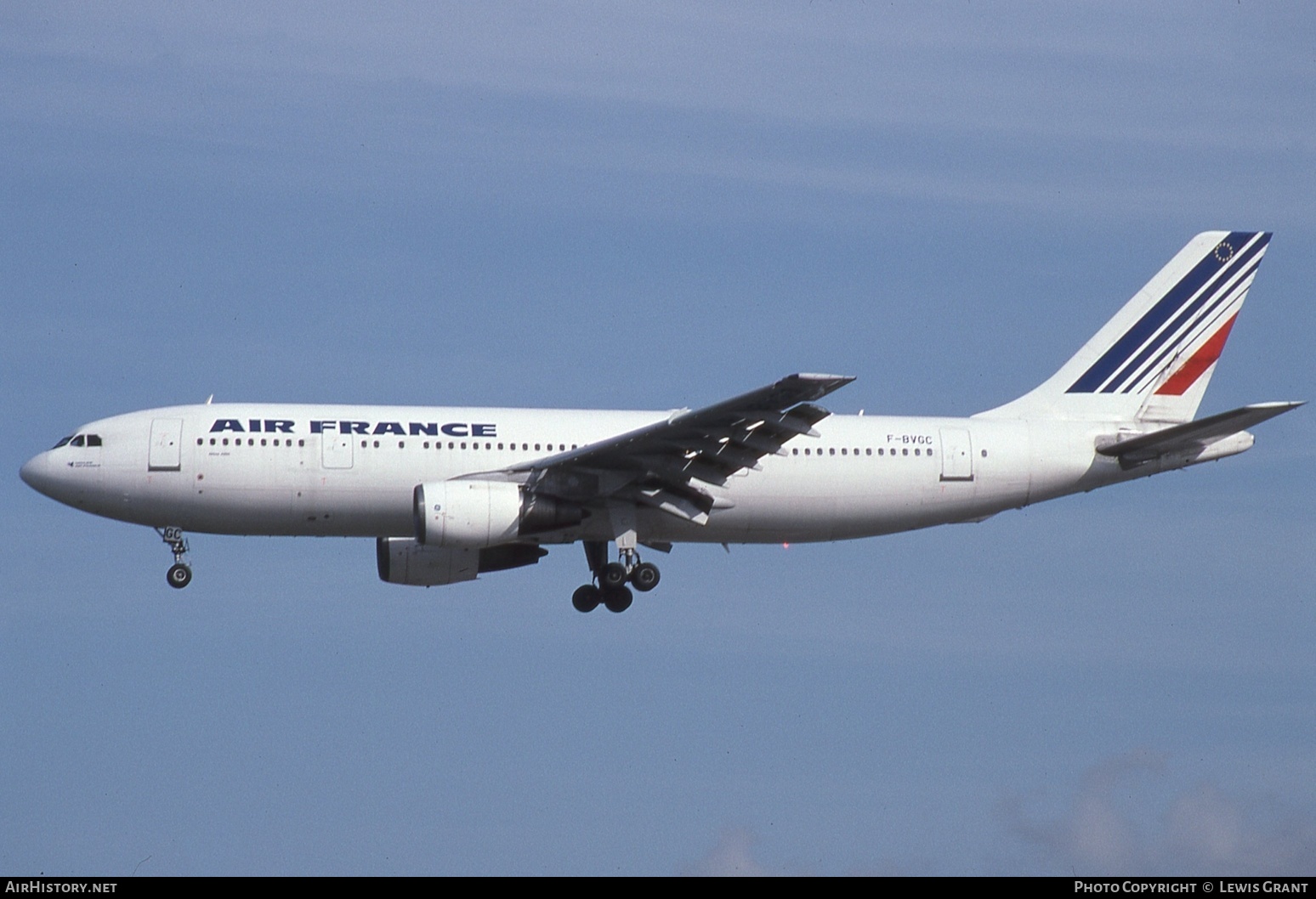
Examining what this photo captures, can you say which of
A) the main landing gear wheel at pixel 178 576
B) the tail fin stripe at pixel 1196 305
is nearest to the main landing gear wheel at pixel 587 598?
the main landing gear wheel at pixel 178 576

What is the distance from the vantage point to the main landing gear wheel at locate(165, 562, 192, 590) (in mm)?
43406

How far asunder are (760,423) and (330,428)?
944 cm

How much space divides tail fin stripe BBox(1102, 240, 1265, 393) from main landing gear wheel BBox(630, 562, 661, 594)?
12214mm

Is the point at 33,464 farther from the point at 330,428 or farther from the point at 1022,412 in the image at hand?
the point at 1022,412

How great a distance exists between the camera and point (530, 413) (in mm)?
44500

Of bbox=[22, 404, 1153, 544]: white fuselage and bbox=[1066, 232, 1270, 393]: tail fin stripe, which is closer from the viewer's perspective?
bbox=[22, 404, 1153, 544]: white fuselage

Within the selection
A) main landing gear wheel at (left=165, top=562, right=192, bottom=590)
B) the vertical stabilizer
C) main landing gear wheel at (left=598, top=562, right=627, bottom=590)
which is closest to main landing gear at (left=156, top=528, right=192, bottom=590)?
main landing gear wheel at (left=165, top=562, right=192, bottom=590)

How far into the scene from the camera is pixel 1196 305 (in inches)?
1930

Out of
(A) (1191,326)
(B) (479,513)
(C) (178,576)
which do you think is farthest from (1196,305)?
(C) (178,576)

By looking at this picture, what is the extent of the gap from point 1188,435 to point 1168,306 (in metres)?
5.91

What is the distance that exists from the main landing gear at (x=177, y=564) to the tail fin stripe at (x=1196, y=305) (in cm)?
2222

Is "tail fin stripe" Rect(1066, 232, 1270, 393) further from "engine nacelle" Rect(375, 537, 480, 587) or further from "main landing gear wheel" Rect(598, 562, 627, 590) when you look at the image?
"engine nacelle" Rect(375, 537, 480, 587)

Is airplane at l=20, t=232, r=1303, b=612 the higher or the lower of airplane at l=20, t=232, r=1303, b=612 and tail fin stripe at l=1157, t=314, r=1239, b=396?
the lower
